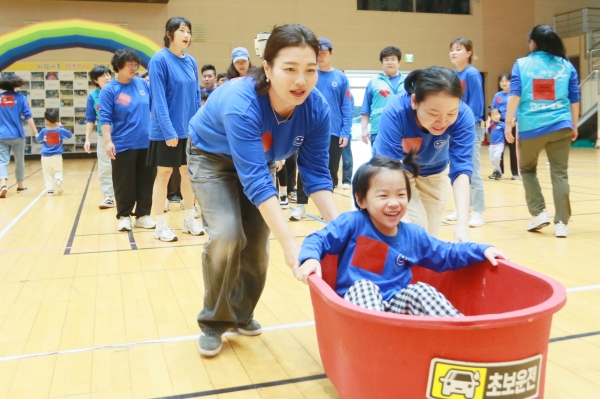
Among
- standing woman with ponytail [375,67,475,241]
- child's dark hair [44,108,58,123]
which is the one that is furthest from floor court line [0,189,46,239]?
standing woman with ponytail [375,67,475,241]

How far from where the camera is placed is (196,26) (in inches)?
546

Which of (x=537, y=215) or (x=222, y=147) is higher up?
(x=222, y=147)

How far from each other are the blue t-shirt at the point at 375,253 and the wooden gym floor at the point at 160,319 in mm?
436

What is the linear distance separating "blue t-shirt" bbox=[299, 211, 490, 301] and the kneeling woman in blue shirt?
0.17 m

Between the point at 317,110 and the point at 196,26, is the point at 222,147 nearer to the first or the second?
the point at 317,110

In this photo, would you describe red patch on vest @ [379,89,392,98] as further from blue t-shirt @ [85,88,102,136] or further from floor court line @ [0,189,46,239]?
floor court line @ [0,189,46,239]

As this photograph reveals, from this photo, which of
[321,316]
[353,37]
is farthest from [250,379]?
[353,37]

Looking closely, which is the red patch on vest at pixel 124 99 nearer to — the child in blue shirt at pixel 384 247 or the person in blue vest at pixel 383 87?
the person in blue vest at pixel 383 87

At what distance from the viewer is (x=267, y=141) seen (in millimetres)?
2189

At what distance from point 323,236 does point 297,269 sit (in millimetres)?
204

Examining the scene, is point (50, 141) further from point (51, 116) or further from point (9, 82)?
point (9, 82)

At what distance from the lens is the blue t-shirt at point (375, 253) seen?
207cm

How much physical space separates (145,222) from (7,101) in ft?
12.0

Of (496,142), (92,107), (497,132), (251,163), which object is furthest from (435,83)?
(497,132)
